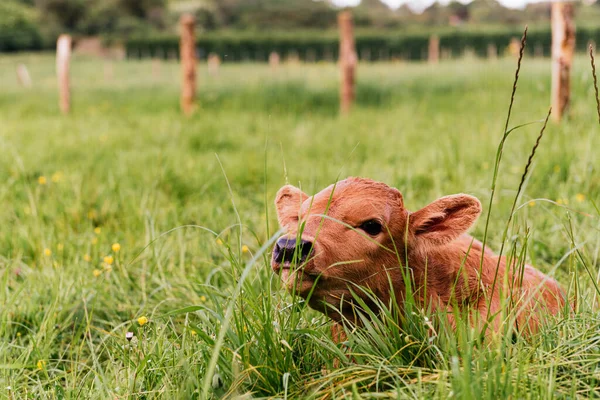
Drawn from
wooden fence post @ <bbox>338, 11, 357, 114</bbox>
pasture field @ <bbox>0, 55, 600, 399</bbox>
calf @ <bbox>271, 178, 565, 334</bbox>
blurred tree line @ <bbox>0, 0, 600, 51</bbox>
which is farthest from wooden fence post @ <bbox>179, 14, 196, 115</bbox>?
blurred tree line @ <bbox>0, 0, 600, 51</bbox>

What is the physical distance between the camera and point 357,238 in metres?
2.26

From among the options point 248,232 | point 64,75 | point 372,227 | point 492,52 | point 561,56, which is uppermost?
point 492,52

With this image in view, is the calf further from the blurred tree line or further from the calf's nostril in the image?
the blurred tree line

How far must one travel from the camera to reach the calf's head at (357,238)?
2.12 meters

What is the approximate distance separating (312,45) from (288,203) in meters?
41.9

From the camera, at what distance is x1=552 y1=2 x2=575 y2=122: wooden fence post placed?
7043 millimetres

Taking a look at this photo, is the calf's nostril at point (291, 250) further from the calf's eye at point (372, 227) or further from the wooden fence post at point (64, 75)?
Result: the wooden fence post at point (64, 75)

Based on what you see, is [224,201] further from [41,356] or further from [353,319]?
[353,319]

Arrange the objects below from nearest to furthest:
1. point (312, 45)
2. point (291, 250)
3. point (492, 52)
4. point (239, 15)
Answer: point (291, 250) → point (492, 52) → point (312, 45) → point (239, 15)

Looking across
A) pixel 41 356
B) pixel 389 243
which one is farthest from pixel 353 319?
pixel 41 356

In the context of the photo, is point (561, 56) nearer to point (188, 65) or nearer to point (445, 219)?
point (445, 219)

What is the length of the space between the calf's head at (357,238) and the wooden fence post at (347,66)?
874 centimetres

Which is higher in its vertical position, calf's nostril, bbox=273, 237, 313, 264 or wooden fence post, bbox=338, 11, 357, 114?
wooden fence post, bbox=338, 11, 357, 114

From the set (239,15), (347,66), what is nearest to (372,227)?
(347,66)
